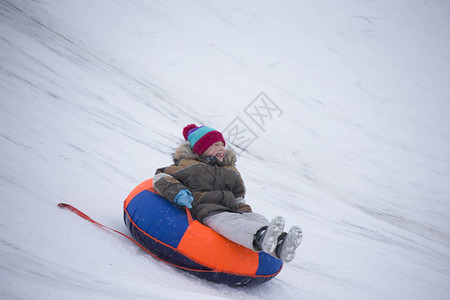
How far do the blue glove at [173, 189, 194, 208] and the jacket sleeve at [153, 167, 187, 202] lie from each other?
0.03 meters

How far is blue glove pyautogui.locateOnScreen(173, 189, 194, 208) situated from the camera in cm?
235

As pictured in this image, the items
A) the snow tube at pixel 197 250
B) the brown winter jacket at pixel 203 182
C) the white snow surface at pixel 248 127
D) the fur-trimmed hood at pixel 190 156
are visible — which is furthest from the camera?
the fur-trimmed hood at pixel 190 156

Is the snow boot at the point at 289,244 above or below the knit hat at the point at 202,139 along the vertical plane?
below

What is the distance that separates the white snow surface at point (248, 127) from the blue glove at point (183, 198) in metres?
0.42

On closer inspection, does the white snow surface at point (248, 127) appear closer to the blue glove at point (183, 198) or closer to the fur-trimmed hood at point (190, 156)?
the blue glove at point (183, 198)

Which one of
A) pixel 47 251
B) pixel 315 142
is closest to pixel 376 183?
pixel 315 142

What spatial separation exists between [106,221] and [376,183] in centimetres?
849

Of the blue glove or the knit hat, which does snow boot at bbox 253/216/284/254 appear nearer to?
the blue glove

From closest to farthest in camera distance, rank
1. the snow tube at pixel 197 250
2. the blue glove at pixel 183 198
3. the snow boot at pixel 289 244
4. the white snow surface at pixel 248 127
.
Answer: the snow boot at pixel 289 244
the white snow surface at pixel 248 127
the snow tube at pixel 197 250
the blue glove at pixel 183 198

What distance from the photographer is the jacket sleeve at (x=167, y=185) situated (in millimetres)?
2396

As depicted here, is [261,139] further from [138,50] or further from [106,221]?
[106,221]

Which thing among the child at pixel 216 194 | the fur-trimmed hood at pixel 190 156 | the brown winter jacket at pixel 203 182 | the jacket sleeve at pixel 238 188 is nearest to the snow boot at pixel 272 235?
the child at pixel 216 194

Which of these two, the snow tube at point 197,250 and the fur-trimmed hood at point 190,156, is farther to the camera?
the fur-trimmed hood at point 190,156

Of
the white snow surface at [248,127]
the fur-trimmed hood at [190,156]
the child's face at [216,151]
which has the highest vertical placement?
the child's face at [216,151]
